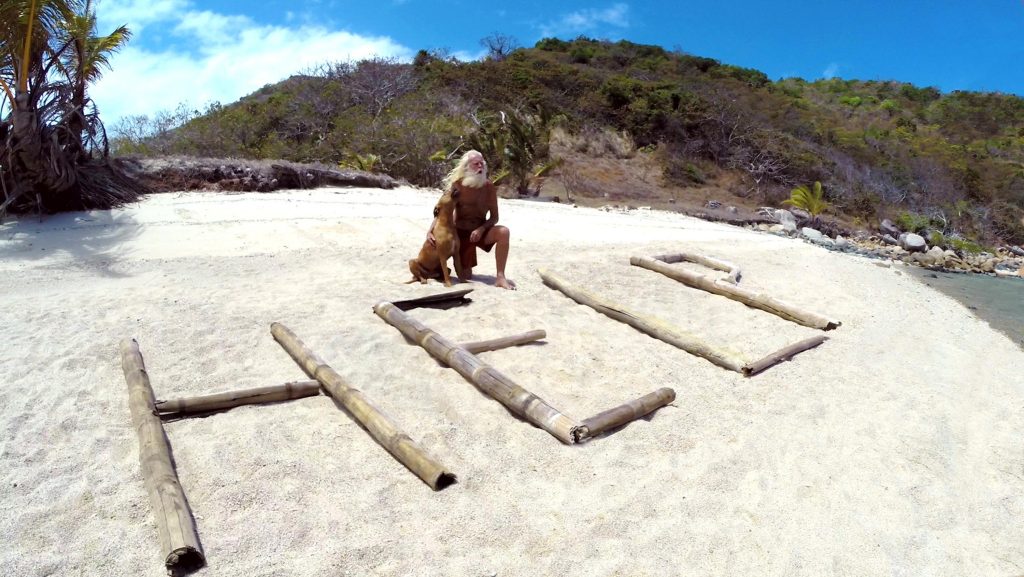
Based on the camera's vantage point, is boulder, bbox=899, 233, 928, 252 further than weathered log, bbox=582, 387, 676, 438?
Yes

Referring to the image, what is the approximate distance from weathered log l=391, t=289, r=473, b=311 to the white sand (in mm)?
181

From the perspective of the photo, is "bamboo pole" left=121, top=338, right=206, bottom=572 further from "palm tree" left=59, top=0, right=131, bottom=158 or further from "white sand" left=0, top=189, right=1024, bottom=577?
"palm tree" left=59, top=0, right=131, bottom=158

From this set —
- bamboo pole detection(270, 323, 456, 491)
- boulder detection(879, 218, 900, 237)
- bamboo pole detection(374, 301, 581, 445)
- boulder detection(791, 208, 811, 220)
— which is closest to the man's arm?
bamboo pole detection(374, 301, 581, 445)

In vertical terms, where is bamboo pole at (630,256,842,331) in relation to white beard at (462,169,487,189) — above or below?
below

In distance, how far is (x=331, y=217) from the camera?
32.7 feet

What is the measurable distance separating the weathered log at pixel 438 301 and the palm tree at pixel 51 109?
245 inches

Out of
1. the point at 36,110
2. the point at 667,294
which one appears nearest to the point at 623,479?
the point at 667,294

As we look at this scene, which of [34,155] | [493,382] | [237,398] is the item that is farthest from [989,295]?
[34,155]

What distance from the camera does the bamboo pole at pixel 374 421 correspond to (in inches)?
123

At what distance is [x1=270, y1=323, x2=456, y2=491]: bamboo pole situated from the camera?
313cm

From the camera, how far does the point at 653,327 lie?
18.2 ft

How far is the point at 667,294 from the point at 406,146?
416 inches

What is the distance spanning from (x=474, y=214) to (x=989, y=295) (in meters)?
10.8

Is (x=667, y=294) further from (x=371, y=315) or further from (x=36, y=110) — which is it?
(x=36, y=110)
